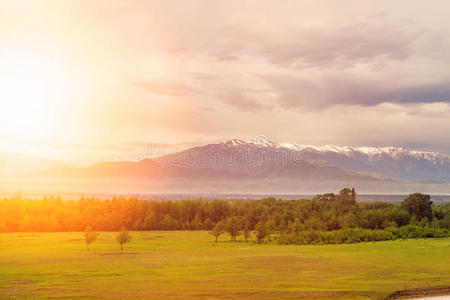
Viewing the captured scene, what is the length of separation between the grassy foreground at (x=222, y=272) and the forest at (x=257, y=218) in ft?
62.8

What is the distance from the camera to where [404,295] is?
4591 centimetres

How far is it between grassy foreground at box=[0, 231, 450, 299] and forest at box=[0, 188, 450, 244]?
19.1m

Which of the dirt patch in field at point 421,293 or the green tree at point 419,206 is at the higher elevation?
the green tree at point 419,206

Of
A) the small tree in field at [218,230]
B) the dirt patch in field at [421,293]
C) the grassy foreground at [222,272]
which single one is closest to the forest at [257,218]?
the small tree in field at [218,230]

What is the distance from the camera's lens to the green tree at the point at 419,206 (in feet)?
427

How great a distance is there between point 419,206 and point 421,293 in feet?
300

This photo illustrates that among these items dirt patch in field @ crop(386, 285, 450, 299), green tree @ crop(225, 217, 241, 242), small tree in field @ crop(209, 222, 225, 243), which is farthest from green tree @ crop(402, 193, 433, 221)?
dirt patch in field @ crop(386, 285, 450, 299)

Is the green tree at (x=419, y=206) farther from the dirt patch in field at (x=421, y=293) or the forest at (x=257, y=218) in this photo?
the dirt patch in field at (x=421, y=293)

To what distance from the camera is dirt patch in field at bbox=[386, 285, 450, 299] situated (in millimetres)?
45575

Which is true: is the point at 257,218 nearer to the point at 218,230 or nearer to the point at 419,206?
the point at 218,230

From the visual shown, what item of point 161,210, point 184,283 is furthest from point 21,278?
point 161,210

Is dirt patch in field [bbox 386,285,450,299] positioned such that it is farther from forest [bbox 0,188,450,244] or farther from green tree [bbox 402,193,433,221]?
green tree [bbox 402,193,433,221]

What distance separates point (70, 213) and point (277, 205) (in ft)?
224

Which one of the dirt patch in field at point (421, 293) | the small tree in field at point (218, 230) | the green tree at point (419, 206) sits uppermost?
the green tree at point (419, 206)
